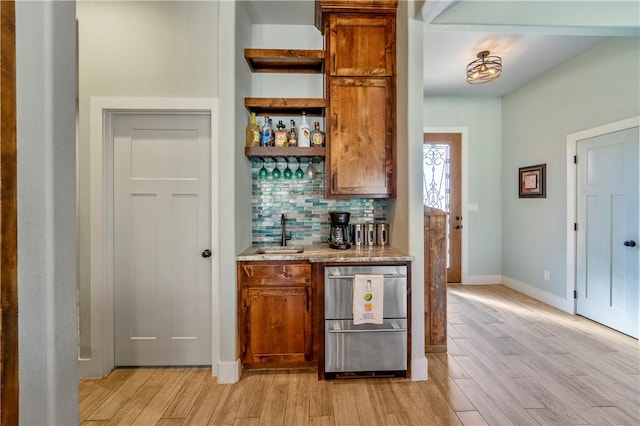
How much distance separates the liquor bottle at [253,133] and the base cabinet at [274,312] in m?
1.04

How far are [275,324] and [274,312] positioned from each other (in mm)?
95

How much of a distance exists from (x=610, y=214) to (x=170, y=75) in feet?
14.7

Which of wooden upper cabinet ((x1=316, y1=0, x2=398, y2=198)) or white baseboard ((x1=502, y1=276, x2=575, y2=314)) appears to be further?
white baseboard ((x1=502, y1=276, x2=575, y2=314))

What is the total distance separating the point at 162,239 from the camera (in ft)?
8.15

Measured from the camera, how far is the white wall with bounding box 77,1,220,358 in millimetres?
2332

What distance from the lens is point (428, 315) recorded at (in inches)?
108


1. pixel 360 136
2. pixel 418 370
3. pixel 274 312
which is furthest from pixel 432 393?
pixel 360 136

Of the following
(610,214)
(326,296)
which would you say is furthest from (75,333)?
(610,214)

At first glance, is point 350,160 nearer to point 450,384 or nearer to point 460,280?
point 450,384

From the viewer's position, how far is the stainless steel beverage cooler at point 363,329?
2221mm

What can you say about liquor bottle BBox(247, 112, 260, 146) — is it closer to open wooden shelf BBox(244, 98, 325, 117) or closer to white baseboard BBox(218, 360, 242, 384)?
open wooden shelf BBox(244, 98, 325, 117)

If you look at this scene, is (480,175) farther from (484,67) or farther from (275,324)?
(275,324)

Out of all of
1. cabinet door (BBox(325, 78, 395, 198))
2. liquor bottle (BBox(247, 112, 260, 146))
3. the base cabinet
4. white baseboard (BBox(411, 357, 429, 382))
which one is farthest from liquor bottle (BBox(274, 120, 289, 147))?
white baseboard (BBox(411, 357, 429, 382))

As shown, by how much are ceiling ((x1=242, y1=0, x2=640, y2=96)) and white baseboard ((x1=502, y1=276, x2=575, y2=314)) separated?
2.89 metres
